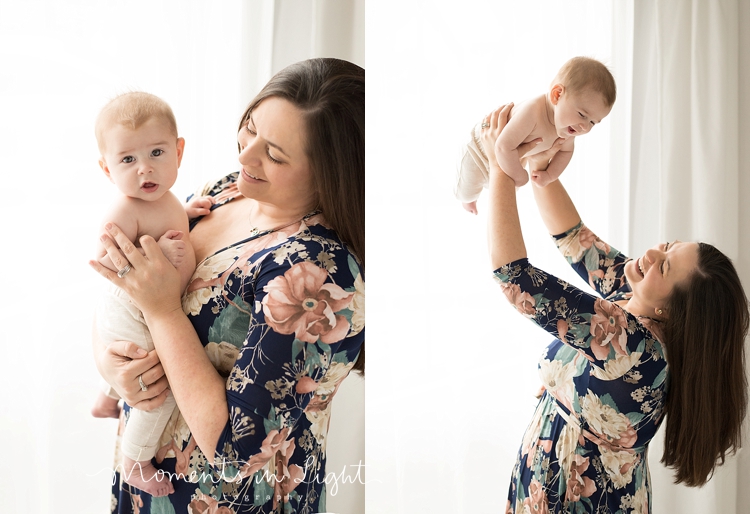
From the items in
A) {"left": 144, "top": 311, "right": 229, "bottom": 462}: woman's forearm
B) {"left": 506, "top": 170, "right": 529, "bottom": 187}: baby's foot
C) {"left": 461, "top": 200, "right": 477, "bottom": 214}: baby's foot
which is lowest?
{"left": 144, "top": 311, "right": 229, "bottom": 462}: woman's forearm

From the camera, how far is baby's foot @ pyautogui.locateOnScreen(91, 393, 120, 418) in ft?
2.11

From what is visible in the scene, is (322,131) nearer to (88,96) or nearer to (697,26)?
(88,96)

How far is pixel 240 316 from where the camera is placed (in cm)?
57

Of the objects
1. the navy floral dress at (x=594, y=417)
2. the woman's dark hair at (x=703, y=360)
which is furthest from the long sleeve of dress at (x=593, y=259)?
the woman's dark hair at (x=703, y=360)

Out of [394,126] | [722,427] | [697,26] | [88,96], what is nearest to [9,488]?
[88,96]

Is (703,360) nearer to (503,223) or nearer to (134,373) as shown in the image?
(503,223)

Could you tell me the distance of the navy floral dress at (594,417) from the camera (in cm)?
80

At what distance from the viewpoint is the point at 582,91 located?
2.19 feet

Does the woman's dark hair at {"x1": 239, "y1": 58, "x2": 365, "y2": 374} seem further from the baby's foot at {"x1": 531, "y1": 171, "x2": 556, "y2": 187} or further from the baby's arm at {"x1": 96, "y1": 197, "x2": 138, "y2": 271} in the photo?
the baby's foot at {"x1": 531, "y1": 171, "x2": 556, "y2": 187}

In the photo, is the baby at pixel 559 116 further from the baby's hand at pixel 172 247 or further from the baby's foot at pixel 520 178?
the baby's hand at pixel 172 247

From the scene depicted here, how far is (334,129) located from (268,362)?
24 cm

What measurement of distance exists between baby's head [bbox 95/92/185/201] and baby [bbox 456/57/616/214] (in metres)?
0.39

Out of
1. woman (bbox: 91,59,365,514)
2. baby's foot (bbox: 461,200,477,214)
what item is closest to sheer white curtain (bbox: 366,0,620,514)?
baby's foot (bbox: 461,200,477,214)

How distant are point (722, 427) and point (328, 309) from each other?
0.73 meters
